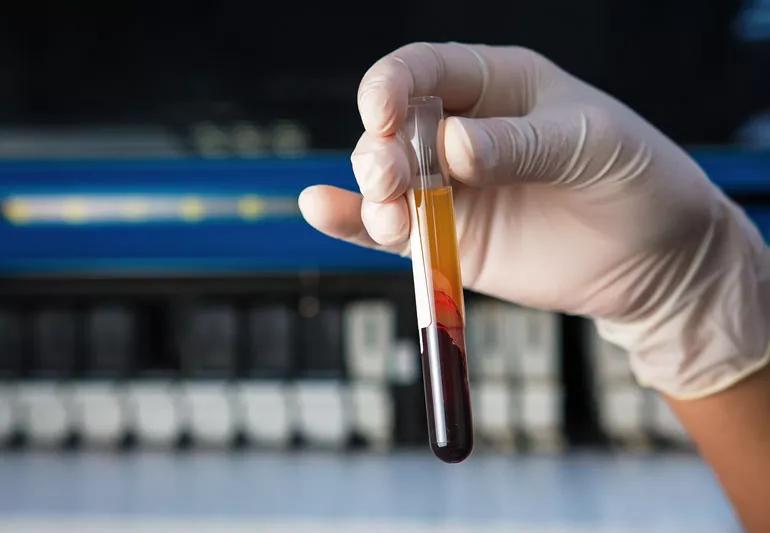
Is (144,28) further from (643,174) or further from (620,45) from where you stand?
(643,174)

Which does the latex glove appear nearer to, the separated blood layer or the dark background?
the separated blood layer

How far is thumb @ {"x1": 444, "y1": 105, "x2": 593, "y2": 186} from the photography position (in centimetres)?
78

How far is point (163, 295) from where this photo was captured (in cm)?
A: 184

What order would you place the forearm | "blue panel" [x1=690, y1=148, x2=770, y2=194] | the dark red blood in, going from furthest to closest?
"blue panel" [x1=690, y1=148, x2=770, y2=194] → the forearm → the dark red blood

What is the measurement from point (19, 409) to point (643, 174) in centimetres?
131

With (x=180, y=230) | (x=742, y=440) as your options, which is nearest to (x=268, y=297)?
(x=180, y=230)

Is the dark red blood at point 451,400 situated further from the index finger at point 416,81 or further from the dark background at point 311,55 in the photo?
the dark background at point 311,55

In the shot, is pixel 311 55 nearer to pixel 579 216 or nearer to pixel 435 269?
pixel 579 216

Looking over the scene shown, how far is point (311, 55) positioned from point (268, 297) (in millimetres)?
457

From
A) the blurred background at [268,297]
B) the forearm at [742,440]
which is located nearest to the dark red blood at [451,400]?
the forearm at [742,440]

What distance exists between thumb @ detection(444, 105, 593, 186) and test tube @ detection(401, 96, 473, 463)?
0.02m

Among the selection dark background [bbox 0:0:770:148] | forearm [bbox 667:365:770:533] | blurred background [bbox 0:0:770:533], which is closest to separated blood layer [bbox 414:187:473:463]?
forearm [bbox 667:365:770:533]

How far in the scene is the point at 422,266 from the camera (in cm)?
76

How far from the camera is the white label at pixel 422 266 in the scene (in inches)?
29.8
